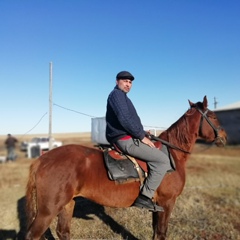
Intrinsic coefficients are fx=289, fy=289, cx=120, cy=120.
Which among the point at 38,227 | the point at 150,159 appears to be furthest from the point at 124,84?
the point at 38,227

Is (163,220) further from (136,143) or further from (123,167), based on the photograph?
(136,143)

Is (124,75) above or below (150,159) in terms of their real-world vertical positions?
above

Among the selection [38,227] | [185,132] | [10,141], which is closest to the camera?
[38,227]

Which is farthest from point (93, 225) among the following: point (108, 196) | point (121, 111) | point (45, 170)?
point (121, 111)

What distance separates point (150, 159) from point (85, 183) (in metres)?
1.21

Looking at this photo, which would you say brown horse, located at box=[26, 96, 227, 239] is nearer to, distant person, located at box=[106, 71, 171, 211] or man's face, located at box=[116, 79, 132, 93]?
distant person, located at box=[106, 71, 171, 211]

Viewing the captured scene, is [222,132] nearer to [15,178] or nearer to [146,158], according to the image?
[146,158]

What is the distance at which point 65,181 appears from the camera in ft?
15.7

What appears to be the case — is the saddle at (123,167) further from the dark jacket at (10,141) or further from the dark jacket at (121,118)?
the dark jacket at (10,141)

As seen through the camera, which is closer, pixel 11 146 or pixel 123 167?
pixel 123 167

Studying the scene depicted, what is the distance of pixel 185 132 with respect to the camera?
5.77 meters

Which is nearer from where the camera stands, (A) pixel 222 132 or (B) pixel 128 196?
(B) pixel 128 196

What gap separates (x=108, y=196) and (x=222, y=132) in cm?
273

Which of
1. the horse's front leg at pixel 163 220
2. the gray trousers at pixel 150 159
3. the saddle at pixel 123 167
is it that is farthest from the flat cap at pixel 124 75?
the horse's front leg at pixel 163 220
